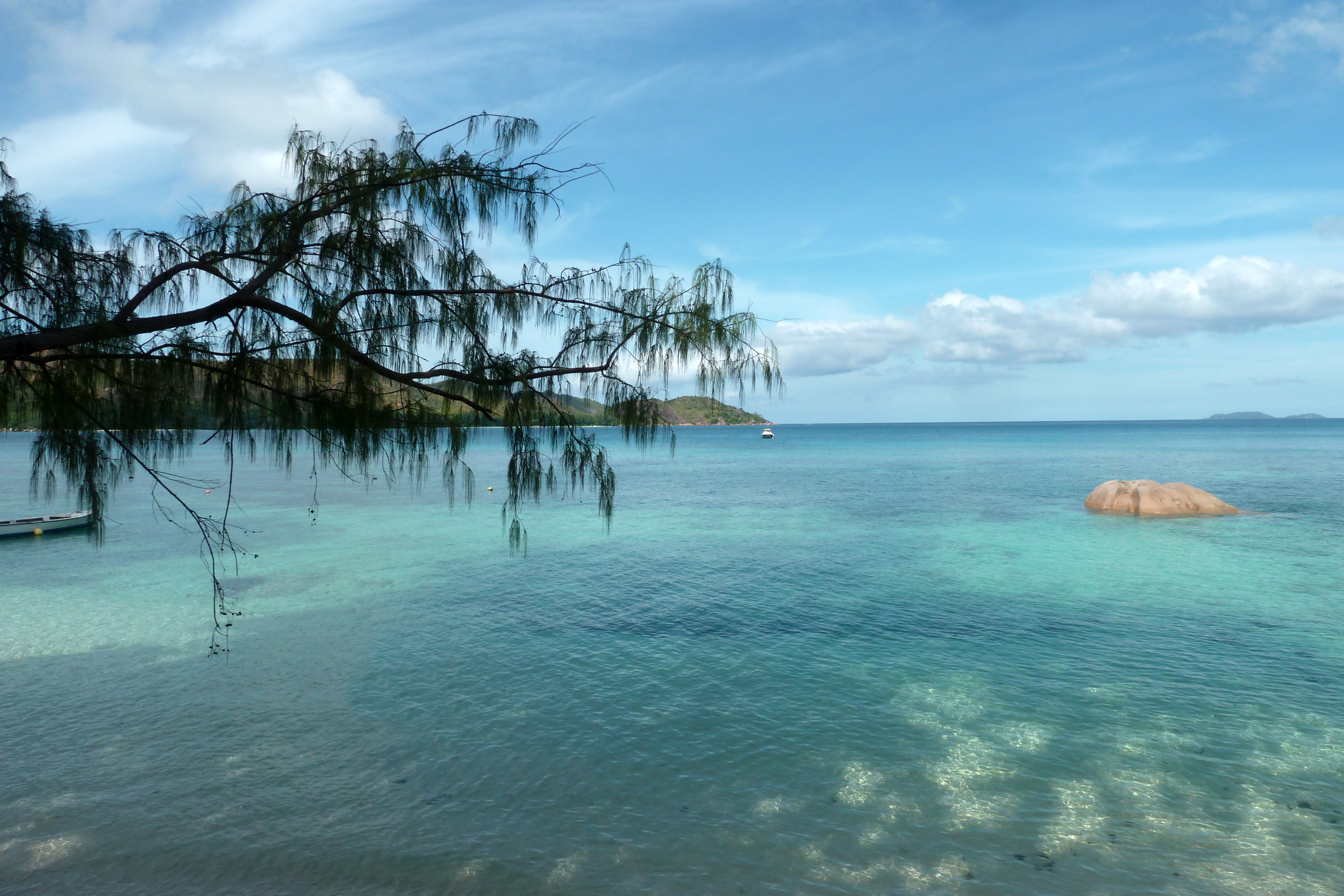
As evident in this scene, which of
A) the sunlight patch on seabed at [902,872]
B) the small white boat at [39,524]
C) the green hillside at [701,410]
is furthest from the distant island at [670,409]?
the small white boat at [39,524]

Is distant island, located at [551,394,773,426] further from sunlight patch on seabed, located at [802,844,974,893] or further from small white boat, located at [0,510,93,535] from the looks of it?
small white boat, located at [0,510,93,535]

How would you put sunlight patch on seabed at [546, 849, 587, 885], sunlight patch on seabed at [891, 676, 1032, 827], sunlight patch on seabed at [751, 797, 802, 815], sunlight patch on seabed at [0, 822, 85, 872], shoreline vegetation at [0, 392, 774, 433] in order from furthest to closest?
sunlight patch on seabed at [891, 676, 1032, 827] → sunlight patch on seabed at [751, 797, 802, 815] → sunlight patch on seabed at [0, 822, 85, 872] → sunlight patch on seabed at [546, 849, 587, 885] → shoreline vegetation at [0, 392, 774, 433]

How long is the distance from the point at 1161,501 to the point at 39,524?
120ft

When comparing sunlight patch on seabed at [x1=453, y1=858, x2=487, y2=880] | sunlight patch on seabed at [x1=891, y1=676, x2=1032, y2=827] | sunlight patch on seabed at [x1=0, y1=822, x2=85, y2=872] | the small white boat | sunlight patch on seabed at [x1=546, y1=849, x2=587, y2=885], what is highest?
the small white boat

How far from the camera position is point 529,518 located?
1063 inches

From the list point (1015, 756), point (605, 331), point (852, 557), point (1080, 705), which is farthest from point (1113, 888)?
point (852, 557)

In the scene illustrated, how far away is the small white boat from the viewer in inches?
920

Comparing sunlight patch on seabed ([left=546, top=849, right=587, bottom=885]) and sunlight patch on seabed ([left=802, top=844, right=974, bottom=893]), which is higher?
sunlight patch on seabed ([left=802, top=844, right=974, bottom=893])

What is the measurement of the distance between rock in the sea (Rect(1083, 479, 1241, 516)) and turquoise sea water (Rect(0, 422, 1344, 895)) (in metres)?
4.73

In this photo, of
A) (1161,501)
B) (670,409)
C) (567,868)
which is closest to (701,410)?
(670,409)

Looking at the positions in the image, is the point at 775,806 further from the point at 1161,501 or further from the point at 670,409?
the point at 1161,501

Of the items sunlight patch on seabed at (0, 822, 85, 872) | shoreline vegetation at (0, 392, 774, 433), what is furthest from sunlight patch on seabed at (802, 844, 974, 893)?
sunlight patch on seabed at (0, 822, 85, 872)

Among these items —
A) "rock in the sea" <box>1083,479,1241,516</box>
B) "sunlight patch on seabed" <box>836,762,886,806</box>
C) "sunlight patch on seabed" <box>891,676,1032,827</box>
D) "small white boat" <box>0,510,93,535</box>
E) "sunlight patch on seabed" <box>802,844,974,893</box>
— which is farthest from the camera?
"rock in the sea" <box>1083,479,1241,516</box>

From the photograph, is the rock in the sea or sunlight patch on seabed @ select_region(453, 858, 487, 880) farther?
the rock in the sea
